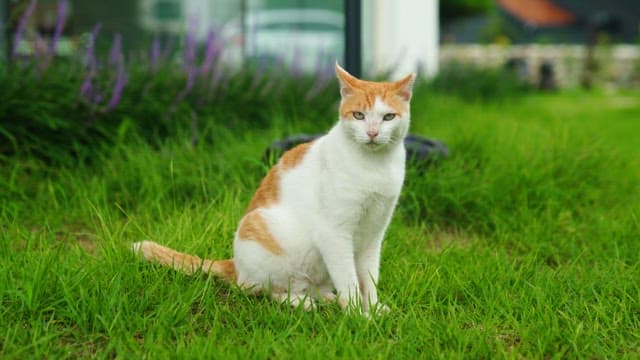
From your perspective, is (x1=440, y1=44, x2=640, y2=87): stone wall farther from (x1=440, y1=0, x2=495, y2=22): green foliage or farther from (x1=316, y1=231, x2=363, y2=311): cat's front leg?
(x1=440, y1=0, x2=495, y2=22): green foliage

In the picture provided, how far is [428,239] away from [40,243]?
1715mm

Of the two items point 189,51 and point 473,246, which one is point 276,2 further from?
point 473,246

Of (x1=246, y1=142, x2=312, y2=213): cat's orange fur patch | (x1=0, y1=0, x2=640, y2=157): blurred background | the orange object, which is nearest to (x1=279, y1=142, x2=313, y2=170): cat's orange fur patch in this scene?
(x1=246, y1=142, x2=312, y2=213): cat's orange fur patch

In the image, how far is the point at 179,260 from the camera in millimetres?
2969

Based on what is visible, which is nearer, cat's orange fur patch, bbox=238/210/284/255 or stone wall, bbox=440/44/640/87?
cat's orange fur patch, bbox=238/210/284/255

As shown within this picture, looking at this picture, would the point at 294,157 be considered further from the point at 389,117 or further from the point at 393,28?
the point at 393,28

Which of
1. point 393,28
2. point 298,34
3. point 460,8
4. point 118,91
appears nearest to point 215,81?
point 118,91

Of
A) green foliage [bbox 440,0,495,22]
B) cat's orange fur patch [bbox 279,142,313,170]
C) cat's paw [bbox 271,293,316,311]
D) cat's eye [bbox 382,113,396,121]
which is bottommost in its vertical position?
green foliage [bbox 440,0,495,22]

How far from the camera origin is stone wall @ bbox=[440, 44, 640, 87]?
561 inches

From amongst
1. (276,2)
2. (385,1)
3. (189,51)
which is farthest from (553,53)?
(189,51)

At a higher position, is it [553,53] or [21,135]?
[21,135]

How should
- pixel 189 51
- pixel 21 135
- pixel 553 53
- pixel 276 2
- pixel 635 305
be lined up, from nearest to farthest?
pixel 635 305 < pixel 21 135 < pixel 189 51 < pixel 276 2 < pixel 553 53

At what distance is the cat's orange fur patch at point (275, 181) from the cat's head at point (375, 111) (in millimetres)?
268

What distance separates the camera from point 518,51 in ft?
51.5
